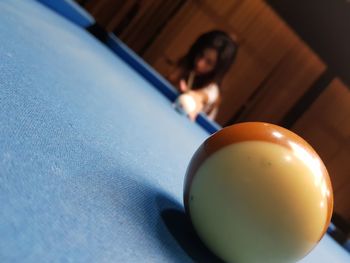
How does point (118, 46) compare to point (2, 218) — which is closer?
point (2, 218)

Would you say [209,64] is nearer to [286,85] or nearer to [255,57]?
[255,57]

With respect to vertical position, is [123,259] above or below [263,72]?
below

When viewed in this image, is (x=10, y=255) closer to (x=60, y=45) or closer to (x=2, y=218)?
(x=2, y=218)

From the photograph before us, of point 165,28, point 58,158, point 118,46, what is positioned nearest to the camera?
point 58,158

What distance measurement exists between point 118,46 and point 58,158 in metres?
2.48

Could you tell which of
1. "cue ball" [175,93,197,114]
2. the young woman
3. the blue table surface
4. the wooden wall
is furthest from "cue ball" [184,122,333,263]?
the wooden wall

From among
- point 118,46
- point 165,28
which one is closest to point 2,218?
point 118,46

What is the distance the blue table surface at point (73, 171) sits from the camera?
457 mm

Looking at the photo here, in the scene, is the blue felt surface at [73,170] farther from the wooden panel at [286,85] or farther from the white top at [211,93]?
the wooden panel at [286,85]

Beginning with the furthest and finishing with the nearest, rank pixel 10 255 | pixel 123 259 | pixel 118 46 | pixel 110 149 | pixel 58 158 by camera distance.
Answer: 1. pixel 118 46
2. pixel 110 149
3. pixel 58 158
4. pixel 123 259
5. pixel 10 255

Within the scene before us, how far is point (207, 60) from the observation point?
3.08m

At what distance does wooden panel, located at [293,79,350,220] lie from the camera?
205 inches

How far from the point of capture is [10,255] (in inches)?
14.7

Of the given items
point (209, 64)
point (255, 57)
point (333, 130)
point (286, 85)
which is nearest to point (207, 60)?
point (209, 64)
